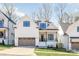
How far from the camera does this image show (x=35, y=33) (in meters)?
16.4

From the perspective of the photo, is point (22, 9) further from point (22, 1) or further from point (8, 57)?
point (8, 57)

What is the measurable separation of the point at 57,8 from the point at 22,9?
1.26m

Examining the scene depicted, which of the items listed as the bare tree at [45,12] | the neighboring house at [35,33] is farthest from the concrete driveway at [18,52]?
the bare tree at [45,12]

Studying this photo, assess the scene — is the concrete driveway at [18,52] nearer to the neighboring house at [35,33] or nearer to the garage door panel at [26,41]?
the garage door panel at [26,41]

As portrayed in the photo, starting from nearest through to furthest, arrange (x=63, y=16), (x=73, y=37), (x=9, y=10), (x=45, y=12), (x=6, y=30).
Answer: (x=45, y=12)
(x=63, y=16)
(x=73, y=37)
(x=9, y=10)
(x=6, y=30)

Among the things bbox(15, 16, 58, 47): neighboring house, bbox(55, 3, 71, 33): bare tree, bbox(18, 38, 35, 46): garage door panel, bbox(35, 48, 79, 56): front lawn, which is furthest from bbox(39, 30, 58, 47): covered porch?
bbox(35, 48, 79, 56): front lawn

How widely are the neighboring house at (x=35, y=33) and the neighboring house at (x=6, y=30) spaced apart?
464 mm

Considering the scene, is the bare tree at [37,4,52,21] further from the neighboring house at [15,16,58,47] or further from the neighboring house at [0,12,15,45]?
the neighboring house at [0,12,15,45]

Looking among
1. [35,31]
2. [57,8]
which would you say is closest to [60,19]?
[57,8]

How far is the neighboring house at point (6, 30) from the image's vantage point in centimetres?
1662

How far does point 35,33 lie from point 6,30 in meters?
2.41

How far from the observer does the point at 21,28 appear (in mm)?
16625

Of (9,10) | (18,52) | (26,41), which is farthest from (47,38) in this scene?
(18,52)

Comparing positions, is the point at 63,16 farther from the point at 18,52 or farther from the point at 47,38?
the point at 18,52
